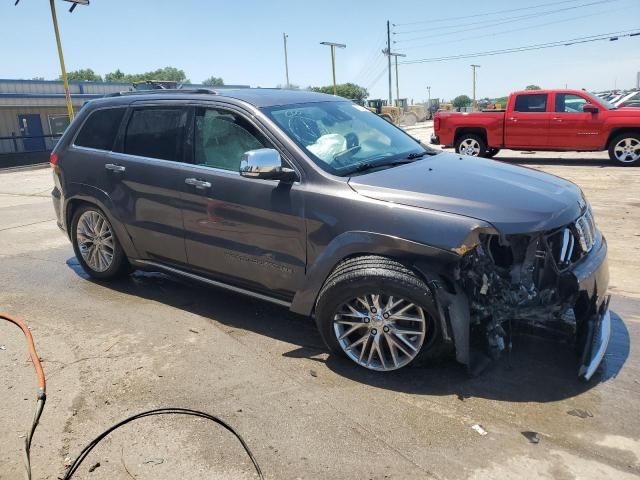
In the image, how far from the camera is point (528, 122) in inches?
532

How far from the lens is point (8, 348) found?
4059 mm

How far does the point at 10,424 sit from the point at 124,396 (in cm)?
62

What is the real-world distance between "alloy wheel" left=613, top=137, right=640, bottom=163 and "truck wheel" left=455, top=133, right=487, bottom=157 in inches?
121

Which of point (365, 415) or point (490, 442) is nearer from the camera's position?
point (490, 442)

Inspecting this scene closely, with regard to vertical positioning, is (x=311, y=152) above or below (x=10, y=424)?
above

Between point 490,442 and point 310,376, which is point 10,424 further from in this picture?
point 490,442

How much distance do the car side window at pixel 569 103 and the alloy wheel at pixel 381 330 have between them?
1170cm

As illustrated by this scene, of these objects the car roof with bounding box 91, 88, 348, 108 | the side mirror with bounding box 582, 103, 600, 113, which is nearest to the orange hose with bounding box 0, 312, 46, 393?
the car roof with bounding box 91, 88, 348, 108

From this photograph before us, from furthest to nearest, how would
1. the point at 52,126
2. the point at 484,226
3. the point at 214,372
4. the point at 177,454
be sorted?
the point at 52,126
the point at 214,372
the point at 484,226
the point at 177,454

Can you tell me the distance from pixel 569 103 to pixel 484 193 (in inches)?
448

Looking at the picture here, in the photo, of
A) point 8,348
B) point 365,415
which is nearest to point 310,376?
point 365,415

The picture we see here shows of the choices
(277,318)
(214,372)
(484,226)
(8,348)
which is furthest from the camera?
(277,318)

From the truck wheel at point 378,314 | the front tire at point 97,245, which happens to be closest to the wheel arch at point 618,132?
the truck wheel at point 378,314

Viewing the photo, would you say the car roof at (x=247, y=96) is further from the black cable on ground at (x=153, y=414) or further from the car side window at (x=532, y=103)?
the car side window at (x=532, y=103)
